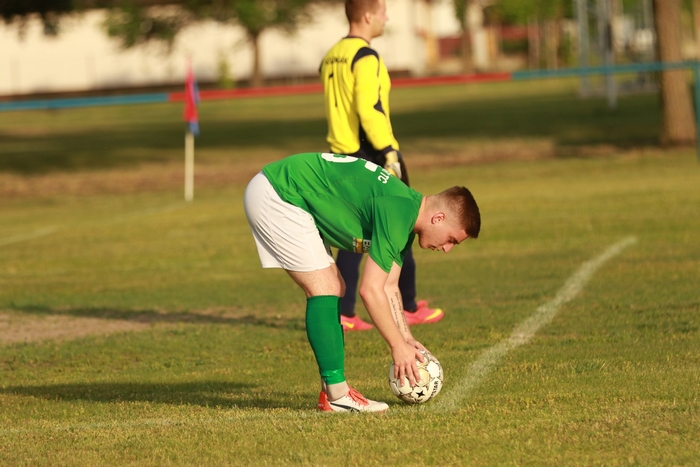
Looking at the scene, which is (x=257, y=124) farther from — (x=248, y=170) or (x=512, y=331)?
(x=512, y=331)

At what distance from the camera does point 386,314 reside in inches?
190

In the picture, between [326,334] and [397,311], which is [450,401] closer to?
[397,311]

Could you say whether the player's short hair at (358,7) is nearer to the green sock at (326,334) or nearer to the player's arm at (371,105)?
the player's arm at (371,105)

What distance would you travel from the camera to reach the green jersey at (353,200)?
4793mm

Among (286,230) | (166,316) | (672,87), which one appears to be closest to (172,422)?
(286,230)

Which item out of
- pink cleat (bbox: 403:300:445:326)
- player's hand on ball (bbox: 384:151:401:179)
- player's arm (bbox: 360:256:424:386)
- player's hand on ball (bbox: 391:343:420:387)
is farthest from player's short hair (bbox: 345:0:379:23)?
player's hand on ball (bbox: 391:343:420:387)

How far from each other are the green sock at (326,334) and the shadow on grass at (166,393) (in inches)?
18.5

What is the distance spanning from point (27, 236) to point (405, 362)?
11.3m

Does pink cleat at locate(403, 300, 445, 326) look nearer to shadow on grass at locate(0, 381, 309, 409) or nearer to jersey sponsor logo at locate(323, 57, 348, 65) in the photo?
jersey sponsor logo at locate(323, 57, 348, 65)

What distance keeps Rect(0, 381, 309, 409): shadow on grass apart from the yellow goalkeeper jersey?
81.7 inches

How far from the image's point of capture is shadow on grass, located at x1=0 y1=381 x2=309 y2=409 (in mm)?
5816

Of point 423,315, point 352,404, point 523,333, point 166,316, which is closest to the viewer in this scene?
point 352,404

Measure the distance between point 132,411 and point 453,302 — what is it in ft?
12.5

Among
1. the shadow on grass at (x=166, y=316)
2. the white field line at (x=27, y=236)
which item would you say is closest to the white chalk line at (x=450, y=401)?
the shadow on grass at (x=166, y=316)
